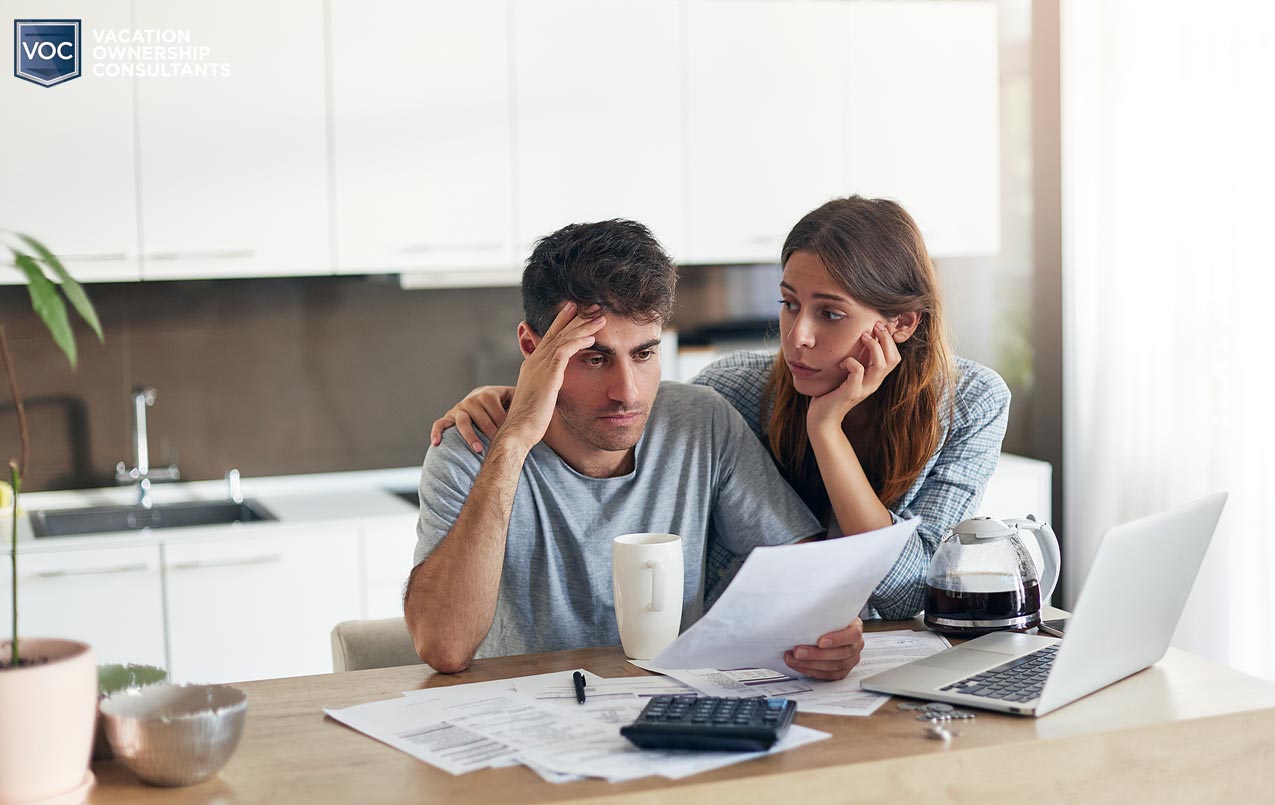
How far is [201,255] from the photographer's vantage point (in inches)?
124

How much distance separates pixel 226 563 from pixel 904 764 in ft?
7.07

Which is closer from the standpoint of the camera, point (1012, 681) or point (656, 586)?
point (1012, 681)

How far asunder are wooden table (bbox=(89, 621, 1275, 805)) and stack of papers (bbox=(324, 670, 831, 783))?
2 cm

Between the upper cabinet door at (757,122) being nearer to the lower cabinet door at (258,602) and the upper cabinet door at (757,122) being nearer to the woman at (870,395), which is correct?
the lower cabinet door at (258,602)

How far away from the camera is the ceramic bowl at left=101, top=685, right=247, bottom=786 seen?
3.68 feet

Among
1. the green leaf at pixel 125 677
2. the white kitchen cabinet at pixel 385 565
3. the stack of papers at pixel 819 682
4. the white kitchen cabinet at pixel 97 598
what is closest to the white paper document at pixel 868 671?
the stack of papers at pixel 819 682

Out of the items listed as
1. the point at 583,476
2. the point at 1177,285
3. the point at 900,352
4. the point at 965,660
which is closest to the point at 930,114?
the point at 1177,285

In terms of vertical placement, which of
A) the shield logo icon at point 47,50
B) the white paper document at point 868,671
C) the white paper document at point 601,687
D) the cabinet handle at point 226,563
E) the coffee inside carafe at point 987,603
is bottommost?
the cabinet handle at point 226,563

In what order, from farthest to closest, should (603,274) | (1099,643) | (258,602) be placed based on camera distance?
(258,602) < (603,274) < (1099,643)

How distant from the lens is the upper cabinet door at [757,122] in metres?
3.51

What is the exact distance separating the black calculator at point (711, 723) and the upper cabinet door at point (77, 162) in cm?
233

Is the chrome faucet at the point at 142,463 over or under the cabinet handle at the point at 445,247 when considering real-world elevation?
under

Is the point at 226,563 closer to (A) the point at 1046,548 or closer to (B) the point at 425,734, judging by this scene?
(B) the point at 425,734

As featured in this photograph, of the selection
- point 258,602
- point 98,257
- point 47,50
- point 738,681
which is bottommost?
point 258,602
